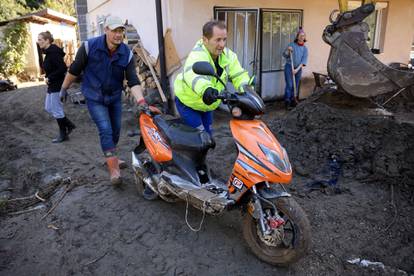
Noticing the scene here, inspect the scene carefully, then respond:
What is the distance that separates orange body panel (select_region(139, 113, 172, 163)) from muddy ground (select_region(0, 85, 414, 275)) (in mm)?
623

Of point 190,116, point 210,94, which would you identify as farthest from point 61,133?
point 210,94

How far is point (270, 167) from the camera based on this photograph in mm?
2541

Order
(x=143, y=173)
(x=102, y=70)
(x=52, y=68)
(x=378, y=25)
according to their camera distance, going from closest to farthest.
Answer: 1. (x=143, y=173)
2. (x=102, y=70)
3. (x=52, y=68)
4. (x=378, y=25)

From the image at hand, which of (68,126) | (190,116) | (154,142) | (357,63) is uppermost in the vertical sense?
(357,63)

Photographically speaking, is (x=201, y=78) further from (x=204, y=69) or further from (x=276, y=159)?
(x=276, y=159)

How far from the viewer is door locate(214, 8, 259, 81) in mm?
7657

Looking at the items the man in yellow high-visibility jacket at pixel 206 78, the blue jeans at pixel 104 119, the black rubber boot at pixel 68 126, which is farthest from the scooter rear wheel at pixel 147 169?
the black rubber boot at pixel 68 126

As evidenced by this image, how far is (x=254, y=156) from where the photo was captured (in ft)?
8.60

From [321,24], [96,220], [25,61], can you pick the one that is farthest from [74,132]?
[25,61]

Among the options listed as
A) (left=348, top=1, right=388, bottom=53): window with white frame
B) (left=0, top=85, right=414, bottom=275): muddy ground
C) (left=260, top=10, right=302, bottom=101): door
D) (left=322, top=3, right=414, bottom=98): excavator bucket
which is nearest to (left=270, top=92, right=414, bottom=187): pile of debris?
(left=0, top=85, right=414, bottom=275): muddy ground

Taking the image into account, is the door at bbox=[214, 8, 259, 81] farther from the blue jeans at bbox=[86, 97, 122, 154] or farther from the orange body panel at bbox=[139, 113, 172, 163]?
the orange body panel at bbox=[139, 113, 172, 163]

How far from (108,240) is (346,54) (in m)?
4.05

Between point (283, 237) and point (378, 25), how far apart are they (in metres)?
9.84

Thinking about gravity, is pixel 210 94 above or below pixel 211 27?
below
